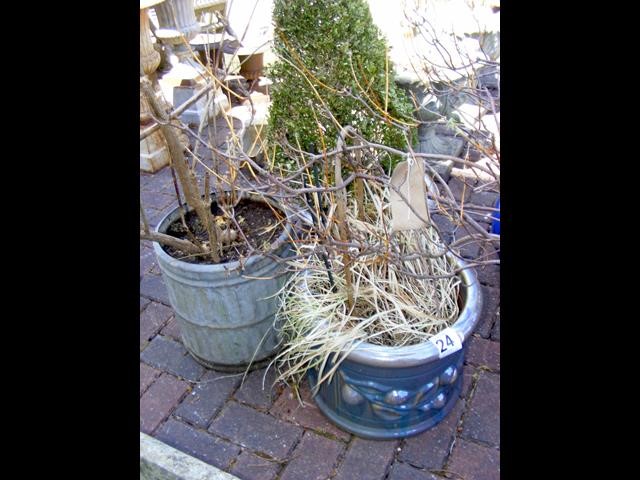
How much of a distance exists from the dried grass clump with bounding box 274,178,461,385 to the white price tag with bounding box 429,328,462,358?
4.2 inches

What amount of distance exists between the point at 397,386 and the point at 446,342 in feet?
0.87

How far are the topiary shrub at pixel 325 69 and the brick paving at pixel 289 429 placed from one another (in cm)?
112

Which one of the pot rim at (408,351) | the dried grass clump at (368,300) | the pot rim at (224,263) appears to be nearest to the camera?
the pot rim at (408,351)

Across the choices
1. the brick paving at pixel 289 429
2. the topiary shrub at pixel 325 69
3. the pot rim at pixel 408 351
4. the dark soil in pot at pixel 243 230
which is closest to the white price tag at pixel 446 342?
the pot rim at pixel 408 351

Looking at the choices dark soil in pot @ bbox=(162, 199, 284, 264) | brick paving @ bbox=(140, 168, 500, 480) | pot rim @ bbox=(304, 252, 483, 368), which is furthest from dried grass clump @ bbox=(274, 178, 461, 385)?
brick paving @ bbox=(140, 168, 500, 480)

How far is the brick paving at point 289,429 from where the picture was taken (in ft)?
7.39

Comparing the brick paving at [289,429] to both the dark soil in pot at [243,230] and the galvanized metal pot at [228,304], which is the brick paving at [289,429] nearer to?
the galvanized metal pot at [228,304]

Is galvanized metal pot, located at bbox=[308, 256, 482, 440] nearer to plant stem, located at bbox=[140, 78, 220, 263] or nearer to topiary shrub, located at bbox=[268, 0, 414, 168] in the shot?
plant stem, located at bbox=[140, 78, 220, 263]

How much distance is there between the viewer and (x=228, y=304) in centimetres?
232
